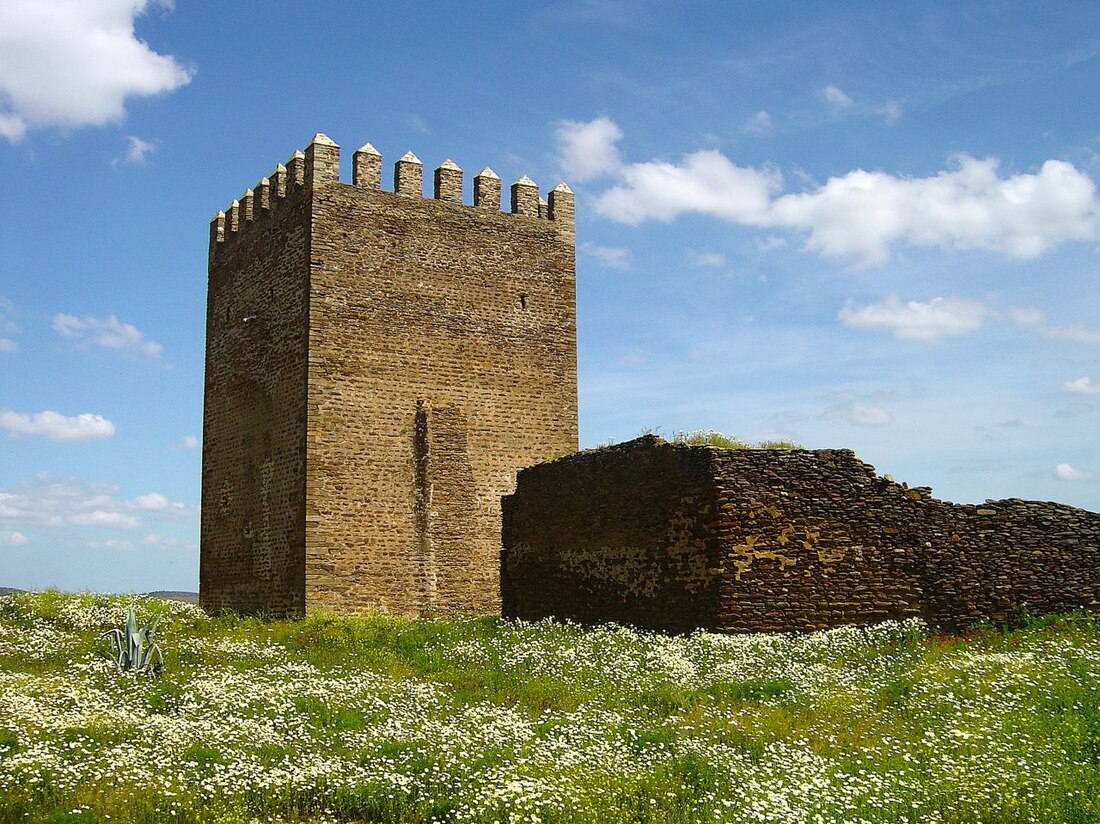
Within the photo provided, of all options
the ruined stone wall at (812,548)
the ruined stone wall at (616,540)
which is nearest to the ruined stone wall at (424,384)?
the ruined stone wall at (616,540)

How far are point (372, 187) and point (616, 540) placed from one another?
9.46 m

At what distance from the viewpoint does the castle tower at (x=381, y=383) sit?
1889 centimetres

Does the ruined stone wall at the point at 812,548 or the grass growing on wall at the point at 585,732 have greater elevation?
the ruined stone wall at the point at 812,548

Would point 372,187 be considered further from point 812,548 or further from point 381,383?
point 812,548

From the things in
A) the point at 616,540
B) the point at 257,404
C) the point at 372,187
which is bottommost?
the point at 616,540

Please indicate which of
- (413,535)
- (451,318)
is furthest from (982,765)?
(451,318)

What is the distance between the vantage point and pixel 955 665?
34.4 ft

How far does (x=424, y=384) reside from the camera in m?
20.0

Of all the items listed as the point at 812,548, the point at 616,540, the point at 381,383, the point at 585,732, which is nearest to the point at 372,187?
the point at 381,383

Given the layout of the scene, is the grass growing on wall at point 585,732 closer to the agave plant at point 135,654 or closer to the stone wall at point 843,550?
the agave plant at point 135,654

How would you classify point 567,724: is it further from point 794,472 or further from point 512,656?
point 794,472

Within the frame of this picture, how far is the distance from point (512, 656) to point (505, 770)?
543cm

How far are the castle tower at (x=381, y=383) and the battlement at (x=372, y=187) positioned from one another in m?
0.04

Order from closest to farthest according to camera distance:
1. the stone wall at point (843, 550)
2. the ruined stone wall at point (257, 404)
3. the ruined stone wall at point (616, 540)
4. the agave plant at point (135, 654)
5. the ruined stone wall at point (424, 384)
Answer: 1. the agave plant at point (135, 654)
2. the stone wall at point (843, 550)
3. the ruined stone wall at point (616, 540)
4. the ruined stone wall at point (424, 384)
5. the ruined stone wall at point (257, 404)
